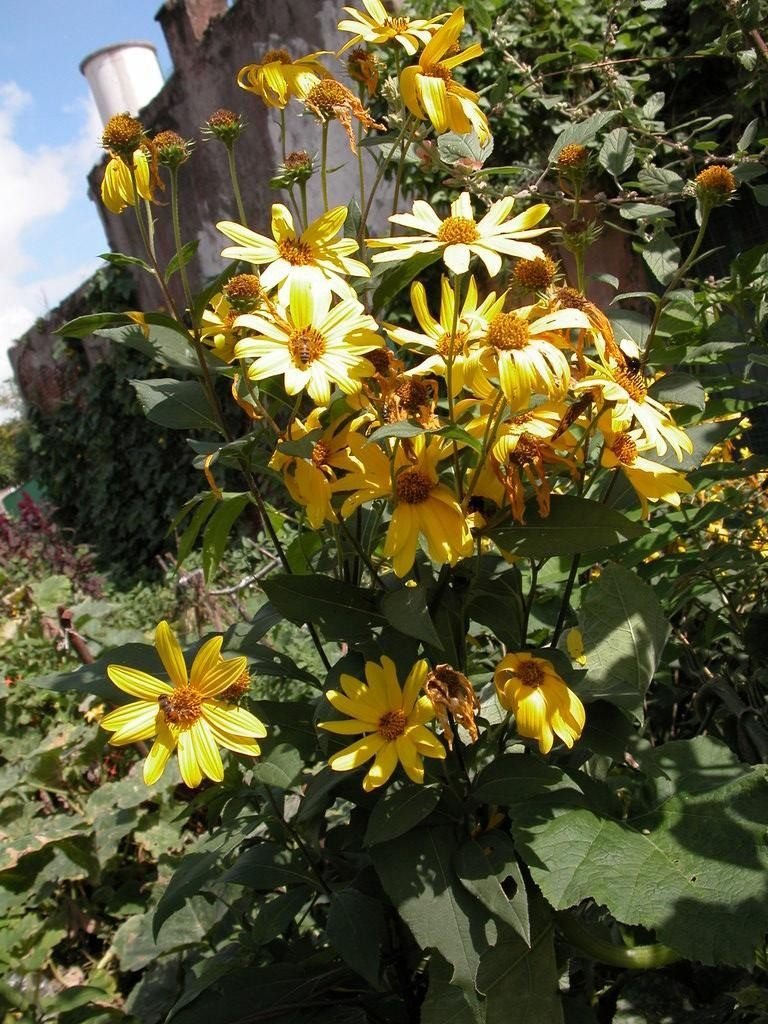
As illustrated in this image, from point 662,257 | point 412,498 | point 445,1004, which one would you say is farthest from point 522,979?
point 662,257

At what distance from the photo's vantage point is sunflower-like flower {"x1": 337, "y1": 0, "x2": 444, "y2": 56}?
3.29 ft

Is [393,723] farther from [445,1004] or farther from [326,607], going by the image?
[445,1004]

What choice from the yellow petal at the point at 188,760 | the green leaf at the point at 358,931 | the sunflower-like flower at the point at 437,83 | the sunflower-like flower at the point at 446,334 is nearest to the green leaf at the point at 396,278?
the sunflower-like flower at the point at 446,334

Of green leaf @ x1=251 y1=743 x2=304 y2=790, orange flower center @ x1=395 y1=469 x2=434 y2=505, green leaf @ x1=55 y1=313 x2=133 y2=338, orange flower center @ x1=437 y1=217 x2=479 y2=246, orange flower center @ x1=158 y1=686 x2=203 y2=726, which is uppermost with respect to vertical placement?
green leaf @ x1=55 y1=313 x2=133 y2=338

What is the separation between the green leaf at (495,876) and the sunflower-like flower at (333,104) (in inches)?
30.9

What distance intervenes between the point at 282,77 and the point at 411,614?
671 millimetres

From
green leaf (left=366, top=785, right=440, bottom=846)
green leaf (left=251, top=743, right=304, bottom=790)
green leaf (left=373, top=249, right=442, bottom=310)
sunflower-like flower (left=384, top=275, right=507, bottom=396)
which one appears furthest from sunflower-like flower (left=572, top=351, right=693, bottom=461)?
green leaf (left=251, top=743, right=304, bottom=790)

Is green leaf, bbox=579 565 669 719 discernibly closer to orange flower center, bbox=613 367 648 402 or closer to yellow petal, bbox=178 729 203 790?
orange flower center, bbox=613 367 648 402

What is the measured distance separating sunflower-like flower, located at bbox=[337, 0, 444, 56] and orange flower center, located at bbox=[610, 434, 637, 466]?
483 millimetres

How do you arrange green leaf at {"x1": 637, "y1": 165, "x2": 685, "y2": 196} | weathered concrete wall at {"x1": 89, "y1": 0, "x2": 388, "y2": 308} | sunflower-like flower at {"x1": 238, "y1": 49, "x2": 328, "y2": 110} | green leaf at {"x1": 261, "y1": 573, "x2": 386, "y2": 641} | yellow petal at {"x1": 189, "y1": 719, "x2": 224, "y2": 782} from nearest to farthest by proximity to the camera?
1. yellow petal at {"x1": 189, "y1": 719, "x2": 224, "y2": 782}
2. green leaf at {"x1": 261, "y1": 573, "x2": 386, "y2": 641}
3. sunflower-like flower at {"x1": 238, "y1": 49, "x2": 328, "y2": 110}
4. green leaf at {"x1": 637, "y1": 165, "x2": 685, "y2": 196}
5. weathered concrete wall at {"x1": 89, "y1": 0, "x2": 388, "y2": 308}

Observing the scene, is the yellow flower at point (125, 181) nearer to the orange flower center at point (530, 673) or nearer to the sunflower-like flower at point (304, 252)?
the sunflower-like flower at point (304, 252)

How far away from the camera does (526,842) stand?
92 centimetres

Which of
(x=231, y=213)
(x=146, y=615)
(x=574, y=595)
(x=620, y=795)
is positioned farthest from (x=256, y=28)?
(x=620, y=795)

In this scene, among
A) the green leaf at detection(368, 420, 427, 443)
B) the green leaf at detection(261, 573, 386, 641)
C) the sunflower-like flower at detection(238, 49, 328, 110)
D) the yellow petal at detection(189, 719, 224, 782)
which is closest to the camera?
the green leaf at detection(368, 420, 427, 443)
